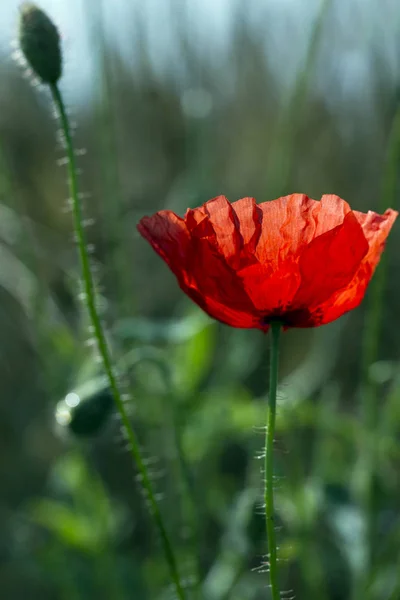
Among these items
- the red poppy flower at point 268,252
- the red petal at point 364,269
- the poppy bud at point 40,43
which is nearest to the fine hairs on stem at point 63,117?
the poppy bud at point 40,43

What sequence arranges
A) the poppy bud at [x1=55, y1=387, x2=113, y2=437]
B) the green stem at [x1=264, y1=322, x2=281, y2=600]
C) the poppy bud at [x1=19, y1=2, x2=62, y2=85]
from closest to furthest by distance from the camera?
the green stem at [x1=264, y1=322, x2=281, y2=600] < the poppy bud at [x1=19, y1=2, x2=62, y2=85] < the poppy bud at [x1=55, y1=387, x2=113, y2=437]

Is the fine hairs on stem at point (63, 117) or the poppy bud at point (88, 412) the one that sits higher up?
the fine hairs on stem at point (63, 117)

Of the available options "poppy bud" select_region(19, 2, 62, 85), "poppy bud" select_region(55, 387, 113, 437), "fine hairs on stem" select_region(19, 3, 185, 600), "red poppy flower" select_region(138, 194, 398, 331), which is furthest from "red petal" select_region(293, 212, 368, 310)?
"poppy bud" select_region(55, 387, 113, 437)

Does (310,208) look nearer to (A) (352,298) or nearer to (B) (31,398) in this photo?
(A) (352,298)

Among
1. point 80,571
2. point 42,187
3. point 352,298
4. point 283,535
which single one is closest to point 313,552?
point 283,535

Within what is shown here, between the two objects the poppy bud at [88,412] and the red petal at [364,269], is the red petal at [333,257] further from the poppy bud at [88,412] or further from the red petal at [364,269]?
the poppy bud at [88,412]

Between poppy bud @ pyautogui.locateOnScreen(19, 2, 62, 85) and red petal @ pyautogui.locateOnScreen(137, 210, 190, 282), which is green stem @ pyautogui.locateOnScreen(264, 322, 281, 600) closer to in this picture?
red petal @ pyautogui.locateOnScreen(137, 210, 190, 282)
